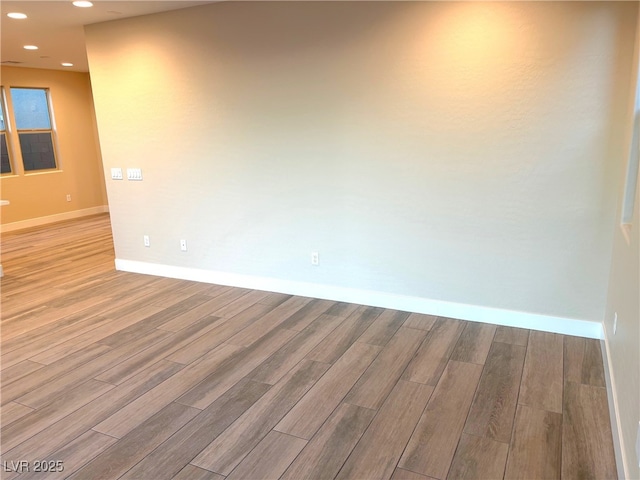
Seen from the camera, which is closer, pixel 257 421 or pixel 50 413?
pixel 257 421

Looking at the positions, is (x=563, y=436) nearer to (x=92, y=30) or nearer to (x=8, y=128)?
(x=92, y=30)

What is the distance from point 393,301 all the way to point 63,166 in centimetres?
690

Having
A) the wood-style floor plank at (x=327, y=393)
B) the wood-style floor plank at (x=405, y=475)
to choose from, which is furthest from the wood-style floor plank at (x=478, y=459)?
the wood-style floor plank at (x=327, y=393)

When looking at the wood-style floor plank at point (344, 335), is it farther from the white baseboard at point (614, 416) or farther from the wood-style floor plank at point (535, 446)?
the white baseboard at point (614, 416)

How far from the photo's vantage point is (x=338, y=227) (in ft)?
12.6

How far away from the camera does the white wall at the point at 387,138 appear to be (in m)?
2.98

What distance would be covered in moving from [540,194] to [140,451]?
2.90 m

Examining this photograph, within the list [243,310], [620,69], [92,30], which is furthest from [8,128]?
[620,69]

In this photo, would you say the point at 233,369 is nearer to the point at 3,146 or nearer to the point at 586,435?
the point at 586,435

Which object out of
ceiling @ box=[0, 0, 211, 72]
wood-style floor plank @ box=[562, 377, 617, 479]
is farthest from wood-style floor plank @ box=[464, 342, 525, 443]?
ceiling @ box=[0, 0, 211, 72]

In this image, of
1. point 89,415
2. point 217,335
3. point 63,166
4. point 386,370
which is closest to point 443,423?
point 386,370

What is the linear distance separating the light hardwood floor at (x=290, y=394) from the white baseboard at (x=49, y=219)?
400 centimetres

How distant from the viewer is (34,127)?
762cm

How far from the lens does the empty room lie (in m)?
2.24
